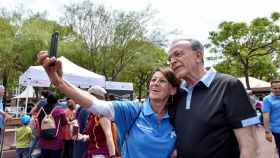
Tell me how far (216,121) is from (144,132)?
0.53 m

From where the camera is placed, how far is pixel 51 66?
238 centimetres

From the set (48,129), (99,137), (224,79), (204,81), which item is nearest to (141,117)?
(204,81)

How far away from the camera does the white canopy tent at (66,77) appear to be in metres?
11.6

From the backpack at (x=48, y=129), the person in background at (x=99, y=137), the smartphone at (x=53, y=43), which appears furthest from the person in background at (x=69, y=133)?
the smartphone at (x=53, y=43)

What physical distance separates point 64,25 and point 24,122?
2292 centimetres

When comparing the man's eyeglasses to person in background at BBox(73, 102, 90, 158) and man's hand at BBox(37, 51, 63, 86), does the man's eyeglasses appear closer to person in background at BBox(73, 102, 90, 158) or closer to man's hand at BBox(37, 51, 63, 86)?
man's hand at BBox(37, 51, 63, 86)

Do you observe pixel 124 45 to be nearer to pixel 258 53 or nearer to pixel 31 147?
pixel 258 53

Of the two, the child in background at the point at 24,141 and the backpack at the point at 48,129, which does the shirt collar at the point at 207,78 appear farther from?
the child in background at the point at 24,141

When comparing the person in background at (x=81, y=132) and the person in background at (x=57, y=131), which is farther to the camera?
the person in background at (x=57, y=131)

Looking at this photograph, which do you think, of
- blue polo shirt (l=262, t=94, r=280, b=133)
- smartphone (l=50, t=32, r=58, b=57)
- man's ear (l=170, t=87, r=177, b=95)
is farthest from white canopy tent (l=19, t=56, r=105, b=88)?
smartphone (l=50, t=32, r=58, b=57)

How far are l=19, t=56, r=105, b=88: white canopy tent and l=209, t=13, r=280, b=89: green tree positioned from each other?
19203mm

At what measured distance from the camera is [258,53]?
31453mm

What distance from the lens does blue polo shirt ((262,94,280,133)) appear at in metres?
7.16

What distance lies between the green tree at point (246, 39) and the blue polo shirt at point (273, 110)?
78.1 ft
